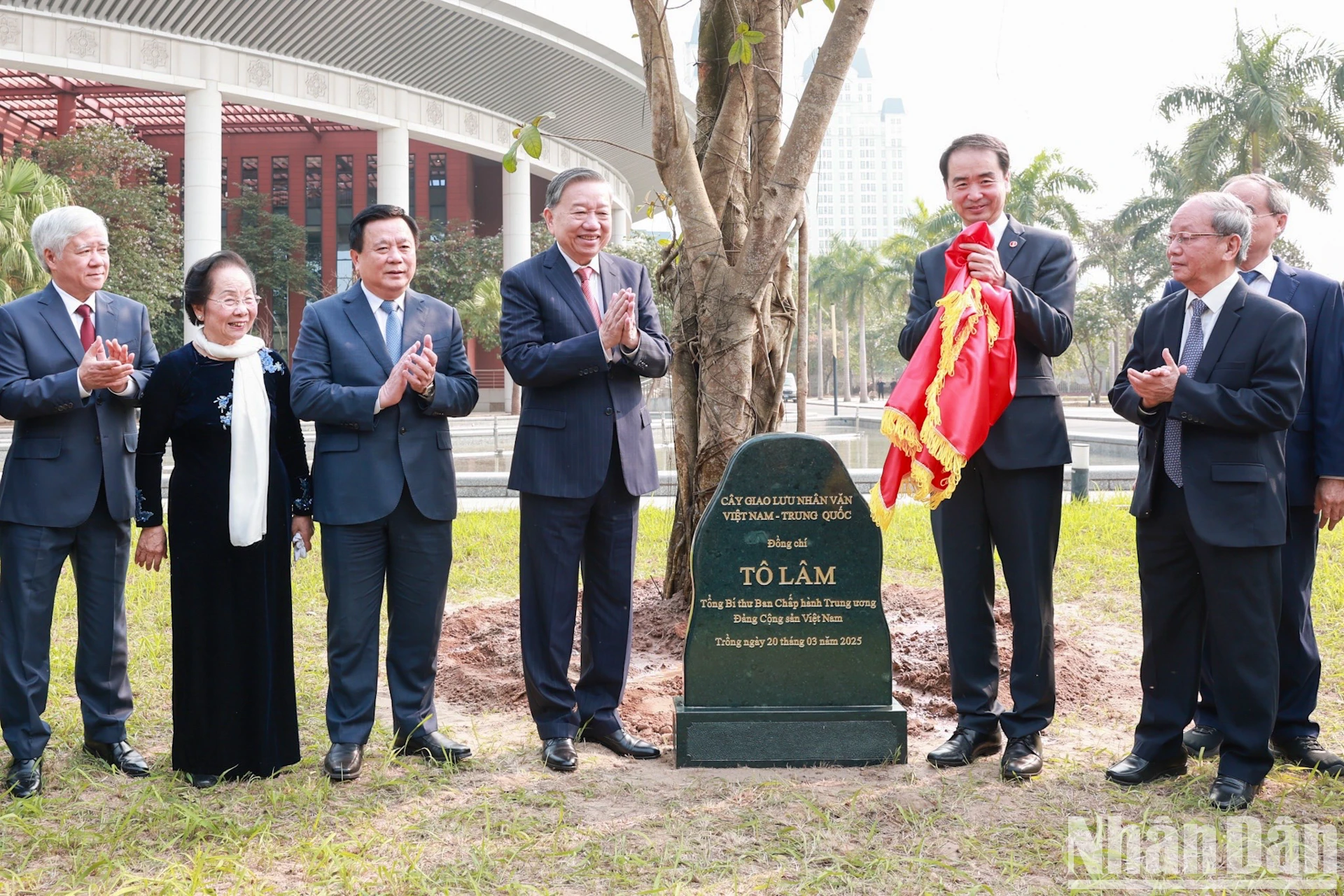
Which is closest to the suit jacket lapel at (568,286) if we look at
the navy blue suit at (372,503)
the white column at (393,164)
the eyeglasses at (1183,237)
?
the navy blue suit at (372,503)

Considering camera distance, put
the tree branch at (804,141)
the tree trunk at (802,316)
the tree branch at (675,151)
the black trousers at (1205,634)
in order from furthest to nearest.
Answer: the tree trunk at (802,316) → the tree branch at (675,151) → the tree branch at (804,141) → the black trousers at (1205,634)

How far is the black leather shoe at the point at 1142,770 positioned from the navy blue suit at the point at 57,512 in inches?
144

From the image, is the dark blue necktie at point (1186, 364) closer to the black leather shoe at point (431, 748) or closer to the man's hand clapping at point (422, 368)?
the man's hand clapping at point (422, 368)

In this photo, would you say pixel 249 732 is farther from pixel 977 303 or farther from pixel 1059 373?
pixel 1059 373

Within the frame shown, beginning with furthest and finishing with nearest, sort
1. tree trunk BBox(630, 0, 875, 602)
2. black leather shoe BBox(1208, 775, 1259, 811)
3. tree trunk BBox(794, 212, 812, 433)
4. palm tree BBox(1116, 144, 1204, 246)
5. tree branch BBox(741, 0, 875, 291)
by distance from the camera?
1. palm tree BBox(1116, 144, 1204, 246)
2. tree trunk BBox(794, 212, 812, 433)
3. tree trunk BBox(630, 0, 875, 602)
4. tree branch BBox(741, 0, 875, 291)
5. black leather shoe BBox(1208, 775, 1259, 811)

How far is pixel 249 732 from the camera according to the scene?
3.73 m

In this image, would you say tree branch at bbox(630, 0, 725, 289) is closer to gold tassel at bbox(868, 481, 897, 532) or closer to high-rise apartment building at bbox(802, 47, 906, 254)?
gold tassel at bbox(868, 481, 897, 532)

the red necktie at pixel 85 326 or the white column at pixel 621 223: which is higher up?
the white column at pixel 621 223

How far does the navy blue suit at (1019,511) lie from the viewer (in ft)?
12.2

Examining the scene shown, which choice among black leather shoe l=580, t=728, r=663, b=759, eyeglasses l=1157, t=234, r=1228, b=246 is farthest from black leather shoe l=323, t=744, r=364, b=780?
eyeglasses l=1157, t=234, r=1228, b=246

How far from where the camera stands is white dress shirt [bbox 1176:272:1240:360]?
3.54m

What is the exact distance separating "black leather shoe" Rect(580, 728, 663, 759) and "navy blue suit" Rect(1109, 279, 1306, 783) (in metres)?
1.77

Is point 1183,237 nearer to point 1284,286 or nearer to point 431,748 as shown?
point 1284,286

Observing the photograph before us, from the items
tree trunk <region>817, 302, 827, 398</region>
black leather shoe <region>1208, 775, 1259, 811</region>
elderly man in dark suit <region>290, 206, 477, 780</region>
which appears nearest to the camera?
black leather shoe <region>1208, 775, 1259, 811</region>
